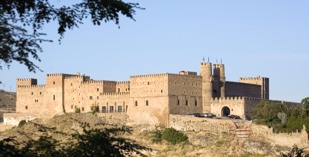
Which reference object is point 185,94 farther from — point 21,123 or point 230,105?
point 21,123

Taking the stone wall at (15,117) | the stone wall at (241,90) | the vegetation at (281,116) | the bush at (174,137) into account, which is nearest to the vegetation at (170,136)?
the bush at (174,137)

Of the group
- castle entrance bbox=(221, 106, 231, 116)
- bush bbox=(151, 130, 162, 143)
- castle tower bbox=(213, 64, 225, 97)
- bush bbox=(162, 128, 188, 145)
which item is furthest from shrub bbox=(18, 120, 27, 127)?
castle entrance bbox=(221, 106, 231, 116)

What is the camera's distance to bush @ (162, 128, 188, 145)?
74312 mm

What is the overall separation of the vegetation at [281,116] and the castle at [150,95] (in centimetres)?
453

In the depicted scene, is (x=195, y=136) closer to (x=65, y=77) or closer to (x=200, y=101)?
(x=200, y=101)

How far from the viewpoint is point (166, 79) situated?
78.6m

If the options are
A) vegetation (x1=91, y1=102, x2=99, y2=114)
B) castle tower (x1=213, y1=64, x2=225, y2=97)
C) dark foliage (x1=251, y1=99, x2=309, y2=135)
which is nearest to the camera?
dark foliage (x1=251, y1=99, x2=309, y2=135)

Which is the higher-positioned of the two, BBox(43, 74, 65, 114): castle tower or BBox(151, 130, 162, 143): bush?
BBox(43, 74, 65, 114): castle tower

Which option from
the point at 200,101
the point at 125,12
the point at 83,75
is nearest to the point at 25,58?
the point at 125,12

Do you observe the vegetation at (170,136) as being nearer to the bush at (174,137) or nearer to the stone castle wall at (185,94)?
the bush at (174,137)

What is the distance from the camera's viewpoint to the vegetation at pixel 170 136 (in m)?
74.4

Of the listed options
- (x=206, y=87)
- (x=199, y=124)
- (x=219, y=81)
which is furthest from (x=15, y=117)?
(x=199, y=124)

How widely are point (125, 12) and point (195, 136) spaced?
57339 millimetres

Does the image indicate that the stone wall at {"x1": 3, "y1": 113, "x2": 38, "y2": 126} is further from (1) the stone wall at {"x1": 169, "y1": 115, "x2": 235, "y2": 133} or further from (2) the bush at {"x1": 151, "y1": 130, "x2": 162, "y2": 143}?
(1) the stone wall at {"x1": 169, "y1": 115, "x2": 235, "y2": 133}
